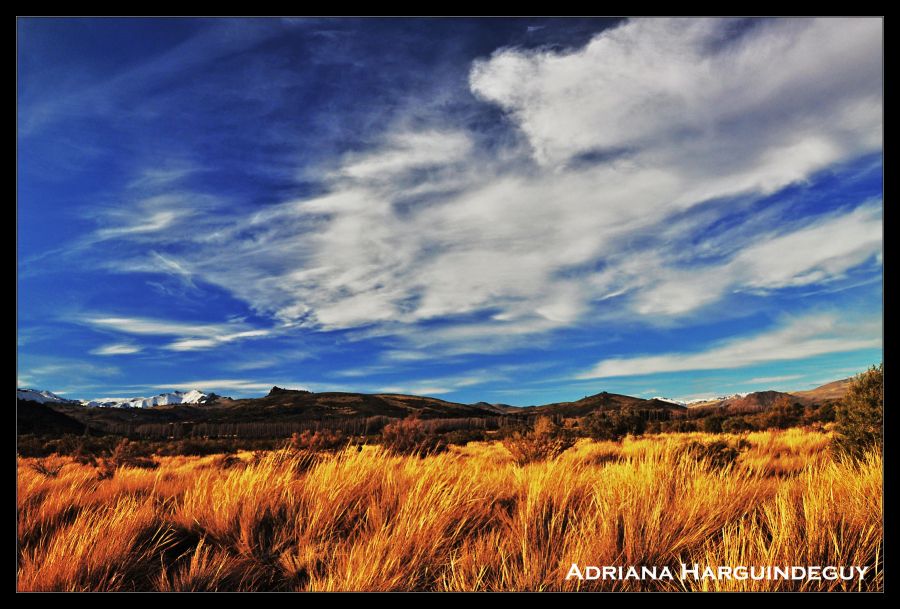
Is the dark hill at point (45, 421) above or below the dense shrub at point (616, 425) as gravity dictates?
below

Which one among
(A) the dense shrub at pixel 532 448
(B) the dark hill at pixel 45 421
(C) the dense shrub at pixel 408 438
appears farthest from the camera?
(B) the dark hill at pixel 45 421

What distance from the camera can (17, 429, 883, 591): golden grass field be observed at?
3.17 m

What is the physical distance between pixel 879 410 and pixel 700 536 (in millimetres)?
6091

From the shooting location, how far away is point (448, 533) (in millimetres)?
3793

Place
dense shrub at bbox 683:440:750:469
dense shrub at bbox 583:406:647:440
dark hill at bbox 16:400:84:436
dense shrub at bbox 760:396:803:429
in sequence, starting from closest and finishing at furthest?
dense shrub at bbox 683:440:750:469 < dense shrub at bbox 583:406:647:440 < dense shrub at bbox 760:396:803:429 < dark hill at bbox 16:400:84:436

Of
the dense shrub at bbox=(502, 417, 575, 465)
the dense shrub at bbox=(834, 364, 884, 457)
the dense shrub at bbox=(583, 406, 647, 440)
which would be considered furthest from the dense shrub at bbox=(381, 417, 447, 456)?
the dense shrub at bbox=(583, 406, 647, 440)

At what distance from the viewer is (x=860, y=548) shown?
332 centimetres

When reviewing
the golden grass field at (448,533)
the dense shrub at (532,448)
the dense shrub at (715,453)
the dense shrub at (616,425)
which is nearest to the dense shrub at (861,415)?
the dense shrub at (715,453)

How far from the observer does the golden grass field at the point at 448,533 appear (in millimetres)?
3170

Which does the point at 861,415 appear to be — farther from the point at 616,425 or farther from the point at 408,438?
the point at 616,425

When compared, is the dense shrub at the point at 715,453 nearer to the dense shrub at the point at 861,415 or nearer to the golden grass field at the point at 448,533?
the dense shrub at the point at 861,415

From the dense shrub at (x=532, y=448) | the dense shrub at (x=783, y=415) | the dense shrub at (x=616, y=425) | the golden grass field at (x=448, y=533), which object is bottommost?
the golden grass field at (x=448, y=533)

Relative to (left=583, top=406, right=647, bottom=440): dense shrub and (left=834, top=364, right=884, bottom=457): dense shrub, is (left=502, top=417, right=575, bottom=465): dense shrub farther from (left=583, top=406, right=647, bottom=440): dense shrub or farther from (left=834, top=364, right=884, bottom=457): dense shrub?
(left=583, top=406, right=647, bottom=440): dense shrub
